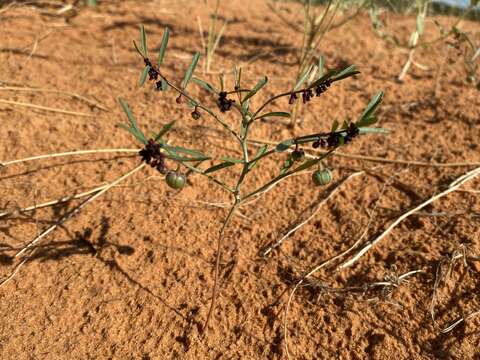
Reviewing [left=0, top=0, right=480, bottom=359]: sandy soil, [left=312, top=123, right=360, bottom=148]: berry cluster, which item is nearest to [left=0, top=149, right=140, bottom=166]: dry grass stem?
[left=0, top=0, right=480, bottom=359]: sandy soil

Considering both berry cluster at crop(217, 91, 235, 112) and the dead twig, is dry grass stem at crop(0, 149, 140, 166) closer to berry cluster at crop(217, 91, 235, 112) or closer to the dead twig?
the dead twig

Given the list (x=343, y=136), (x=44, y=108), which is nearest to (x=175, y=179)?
(x=343, y=136)

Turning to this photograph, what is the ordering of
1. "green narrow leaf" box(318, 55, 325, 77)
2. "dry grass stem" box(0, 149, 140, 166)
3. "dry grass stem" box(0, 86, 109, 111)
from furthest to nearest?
"dry grass stem" box(0, 86, 109, 111) < "dry grass stem" box(0, 149, 140, 166) < "green narrow leaf" box(318, 55, 325, 77)

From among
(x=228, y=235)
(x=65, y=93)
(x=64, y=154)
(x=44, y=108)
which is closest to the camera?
(x=228, y=235)

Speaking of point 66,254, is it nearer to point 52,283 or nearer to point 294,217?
point 52,283

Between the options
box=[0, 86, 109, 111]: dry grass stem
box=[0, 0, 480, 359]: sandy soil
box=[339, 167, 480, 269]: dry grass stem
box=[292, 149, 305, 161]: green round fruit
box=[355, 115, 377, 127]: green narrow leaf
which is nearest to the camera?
box=[355, 115, 377, 127]: green narrow leaf

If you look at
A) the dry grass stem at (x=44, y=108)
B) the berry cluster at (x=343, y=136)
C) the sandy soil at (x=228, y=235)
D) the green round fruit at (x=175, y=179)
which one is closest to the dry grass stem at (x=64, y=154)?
the sandy soil at (x=228, y=235)

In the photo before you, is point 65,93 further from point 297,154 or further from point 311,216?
point 297,154

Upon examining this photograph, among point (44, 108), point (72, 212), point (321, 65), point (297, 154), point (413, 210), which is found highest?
point (321, 65)
